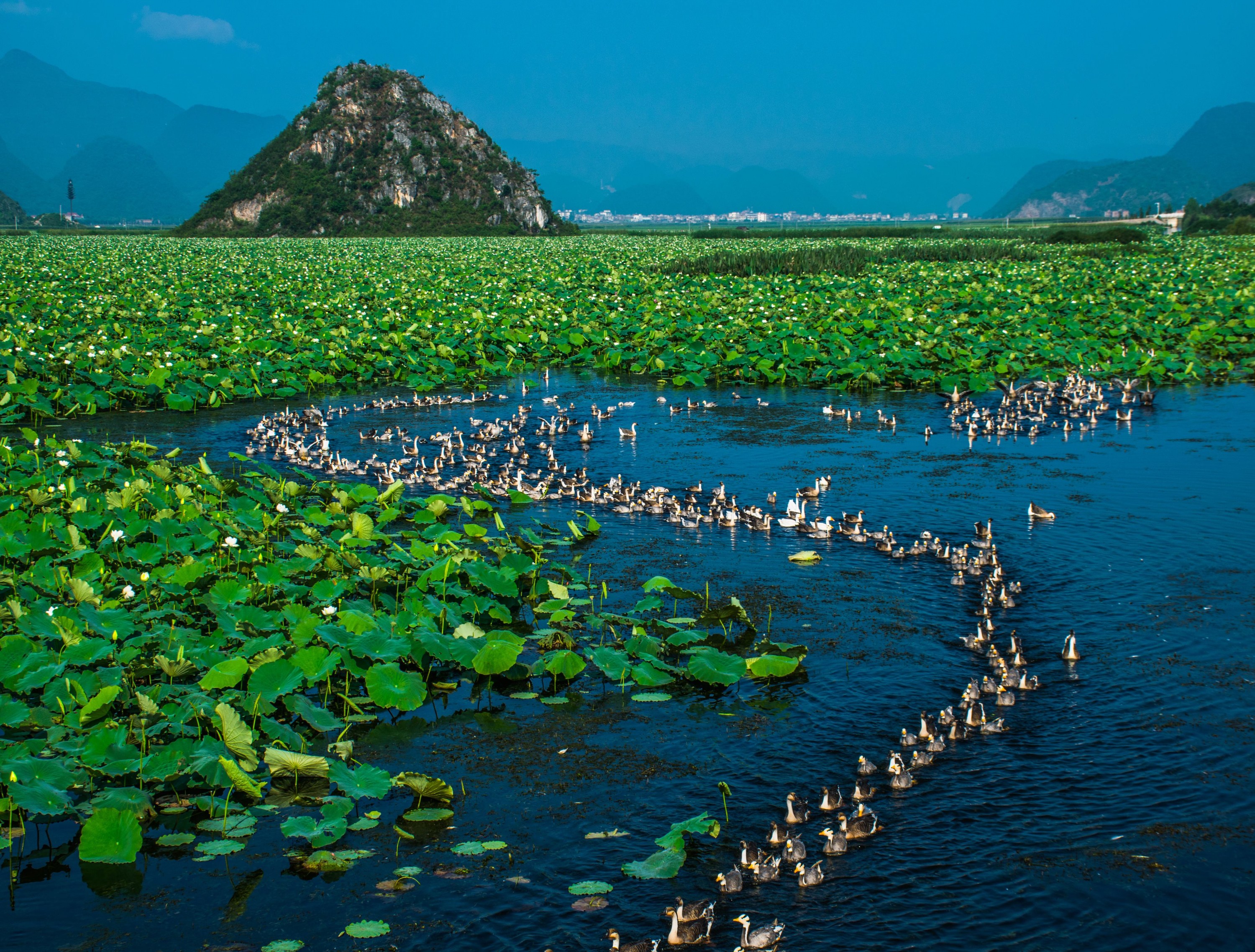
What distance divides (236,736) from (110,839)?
31.5 inches

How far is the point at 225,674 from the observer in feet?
19.4

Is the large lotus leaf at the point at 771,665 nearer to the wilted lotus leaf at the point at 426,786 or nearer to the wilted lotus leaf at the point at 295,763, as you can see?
the wilted lotus leaf at the point at 426,786

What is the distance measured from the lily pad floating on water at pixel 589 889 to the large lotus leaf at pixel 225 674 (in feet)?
8.19

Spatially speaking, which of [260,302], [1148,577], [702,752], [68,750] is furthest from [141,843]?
[260,302]

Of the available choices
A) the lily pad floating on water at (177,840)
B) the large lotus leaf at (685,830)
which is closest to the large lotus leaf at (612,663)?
the large lotus leaf at (685,830)

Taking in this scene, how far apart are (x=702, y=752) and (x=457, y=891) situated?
1.80 metres

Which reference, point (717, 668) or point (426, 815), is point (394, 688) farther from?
point (717, 668)

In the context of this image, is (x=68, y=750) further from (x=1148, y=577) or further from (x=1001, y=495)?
(x=1001, y=495)

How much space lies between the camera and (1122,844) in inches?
193

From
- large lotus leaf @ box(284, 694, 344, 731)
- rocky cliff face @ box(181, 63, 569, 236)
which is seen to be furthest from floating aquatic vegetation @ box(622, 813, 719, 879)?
rocky cliff face @ box(181, 63, 569, 236)

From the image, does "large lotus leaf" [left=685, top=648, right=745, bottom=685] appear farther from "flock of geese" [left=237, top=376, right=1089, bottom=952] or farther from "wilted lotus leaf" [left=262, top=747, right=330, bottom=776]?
"wilted lotus leaf" [left=262, top=747, right=330, bottom=776]

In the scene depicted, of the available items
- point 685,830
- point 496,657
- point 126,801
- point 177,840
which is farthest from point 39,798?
point 685,830

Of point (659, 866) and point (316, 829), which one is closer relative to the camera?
point (659, 866)

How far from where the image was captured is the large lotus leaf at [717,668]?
21.0 ft
